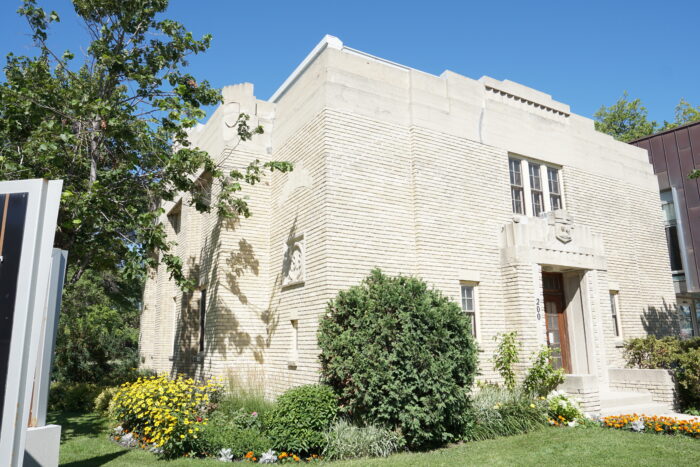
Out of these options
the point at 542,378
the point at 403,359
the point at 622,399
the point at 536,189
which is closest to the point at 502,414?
the point at 542,378

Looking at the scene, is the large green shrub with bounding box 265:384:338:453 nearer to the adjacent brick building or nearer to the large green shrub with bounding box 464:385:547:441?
the large green shrub with bounding box 464:385:547:441

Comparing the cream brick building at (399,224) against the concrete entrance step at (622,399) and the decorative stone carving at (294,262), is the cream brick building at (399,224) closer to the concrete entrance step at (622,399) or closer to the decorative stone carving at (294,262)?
the decorative stone carving at (294,262)

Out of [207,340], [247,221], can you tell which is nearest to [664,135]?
[247,221]

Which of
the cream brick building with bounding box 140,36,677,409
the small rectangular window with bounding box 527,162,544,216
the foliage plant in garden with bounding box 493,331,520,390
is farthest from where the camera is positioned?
the small rectangular window with bounding box 527,162,544,216

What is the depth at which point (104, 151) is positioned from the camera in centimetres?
1300

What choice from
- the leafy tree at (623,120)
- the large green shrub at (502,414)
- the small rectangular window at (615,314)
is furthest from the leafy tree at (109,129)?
the leafy tree at (623,120)

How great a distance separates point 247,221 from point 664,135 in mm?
17227

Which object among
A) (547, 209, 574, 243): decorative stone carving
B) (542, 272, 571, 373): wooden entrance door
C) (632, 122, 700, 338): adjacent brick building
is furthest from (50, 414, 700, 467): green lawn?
(632, 122, 700, 338): adjacent brick building

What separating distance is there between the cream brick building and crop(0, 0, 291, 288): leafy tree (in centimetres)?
140

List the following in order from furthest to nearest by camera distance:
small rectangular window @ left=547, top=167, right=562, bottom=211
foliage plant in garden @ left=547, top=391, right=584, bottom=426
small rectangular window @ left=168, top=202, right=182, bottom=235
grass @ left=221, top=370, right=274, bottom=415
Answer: small rectangular window @ left=168, top=202, right=182, bottom=235 < small rectangular window @ left=547, top=167, right=562, bottom=211 < grass @ left=221, top=370, right=274, bottom=415 < foliage plant in garden @ left=547, top=391, right=584, bottom=426

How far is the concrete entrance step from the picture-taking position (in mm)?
12656

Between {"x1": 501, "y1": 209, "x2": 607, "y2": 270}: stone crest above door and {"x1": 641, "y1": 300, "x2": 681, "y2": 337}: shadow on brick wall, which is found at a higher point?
{"x1": 501, "y1": 209, "x2": 607, "y2": 270}: stone crest above door

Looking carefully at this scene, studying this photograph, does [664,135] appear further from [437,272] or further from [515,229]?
[437,272]

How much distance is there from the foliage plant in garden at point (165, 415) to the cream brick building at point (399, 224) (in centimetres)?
253
